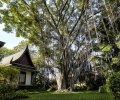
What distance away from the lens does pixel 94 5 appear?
22.2 metres

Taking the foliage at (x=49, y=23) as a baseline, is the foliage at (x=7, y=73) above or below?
below

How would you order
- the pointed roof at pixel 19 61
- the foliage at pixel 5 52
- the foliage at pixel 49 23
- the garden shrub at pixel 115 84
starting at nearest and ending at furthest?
the garden shrub at pixel 115 84, the foliage at pixel 49 23, the pointed roof at pixel 19 61, the foliage at pixel 5 52

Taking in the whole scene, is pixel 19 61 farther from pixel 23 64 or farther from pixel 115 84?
pixel 115 84

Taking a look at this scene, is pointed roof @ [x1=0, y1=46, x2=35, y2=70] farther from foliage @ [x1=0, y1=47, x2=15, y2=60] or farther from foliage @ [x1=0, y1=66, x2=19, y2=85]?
foliage @ [x1=0, y1=47, x2=15, y2=60]

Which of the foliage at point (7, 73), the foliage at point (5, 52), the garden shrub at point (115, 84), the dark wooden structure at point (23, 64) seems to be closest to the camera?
the garden shrub at point (115, 84)

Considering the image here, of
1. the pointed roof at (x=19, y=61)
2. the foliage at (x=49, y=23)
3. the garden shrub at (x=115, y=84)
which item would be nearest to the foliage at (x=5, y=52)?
the pointed roof at (x=19, y=61)

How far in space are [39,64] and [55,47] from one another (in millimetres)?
10810

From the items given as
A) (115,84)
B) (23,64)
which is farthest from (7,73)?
(23,64)

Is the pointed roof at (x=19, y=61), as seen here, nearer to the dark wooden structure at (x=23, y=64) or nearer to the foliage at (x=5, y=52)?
the dark wooden structure at (x=23, y=64)

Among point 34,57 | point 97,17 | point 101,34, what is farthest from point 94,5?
point 34,57

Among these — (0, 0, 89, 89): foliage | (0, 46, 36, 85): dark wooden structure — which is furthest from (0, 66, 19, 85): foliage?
(0, 46, 36, 85): dark wooden structure

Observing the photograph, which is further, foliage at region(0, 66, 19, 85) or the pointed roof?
the pointed roof

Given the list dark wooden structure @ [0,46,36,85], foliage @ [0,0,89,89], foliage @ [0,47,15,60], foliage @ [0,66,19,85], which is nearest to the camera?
foliage @ [0,66,19,85]

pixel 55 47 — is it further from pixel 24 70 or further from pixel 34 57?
pixel 34 57
